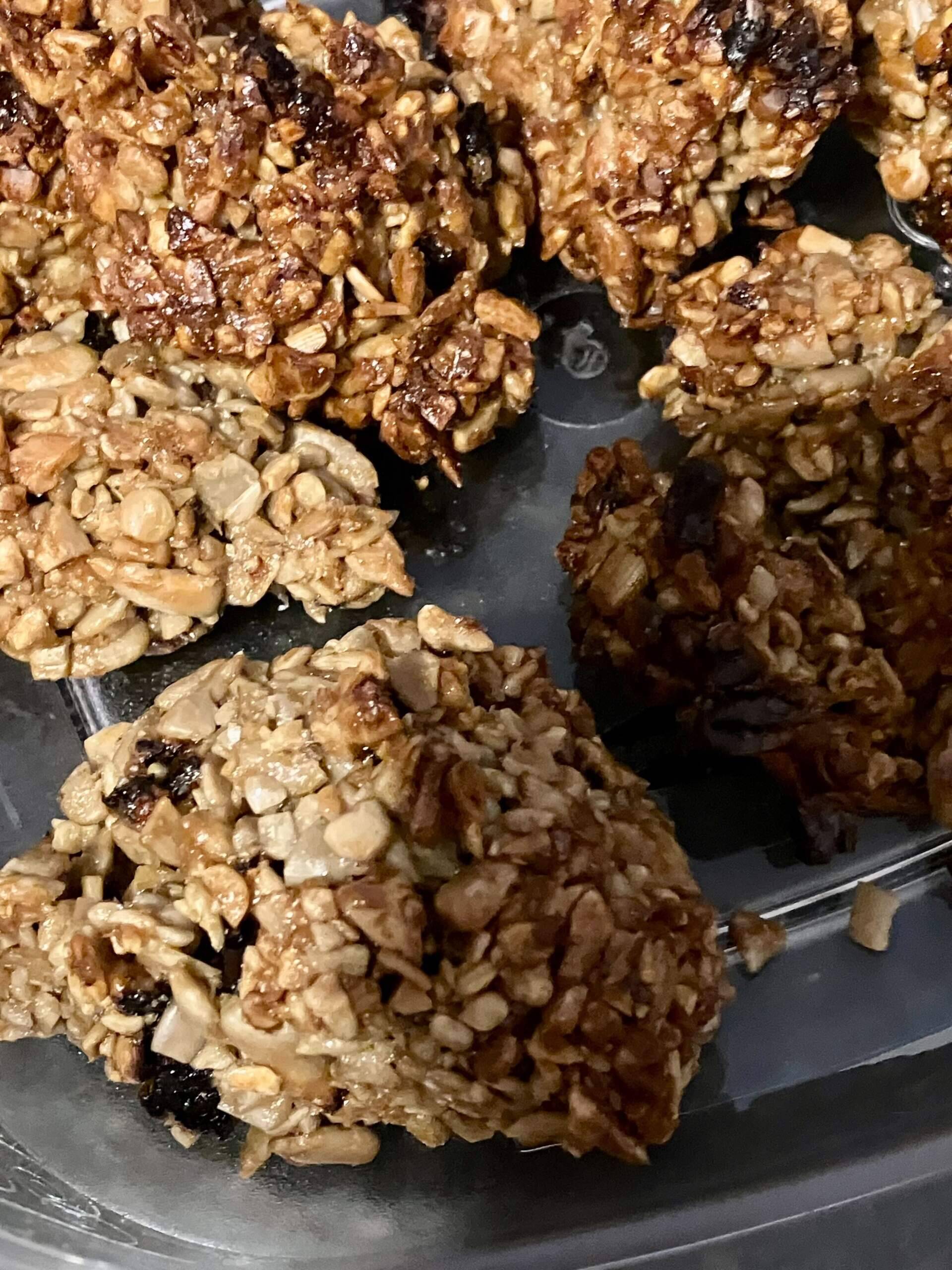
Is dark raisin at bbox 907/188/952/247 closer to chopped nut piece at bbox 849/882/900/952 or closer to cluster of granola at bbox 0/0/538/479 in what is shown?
cluster of granola at bbox 0/0/538/479

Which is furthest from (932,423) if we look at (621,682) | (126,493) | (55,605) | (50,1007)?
(50,1007)

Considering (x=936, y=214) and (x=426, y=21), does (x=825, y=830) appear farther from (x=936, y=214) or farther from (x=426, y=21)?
(x=426, y=21)

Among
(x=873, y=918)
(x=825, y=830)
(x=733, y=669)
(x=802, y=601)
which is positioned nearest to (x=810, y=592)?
(x=802, y=601)

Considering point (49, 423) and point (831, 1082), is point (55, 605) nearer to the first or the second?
point (49, 423)

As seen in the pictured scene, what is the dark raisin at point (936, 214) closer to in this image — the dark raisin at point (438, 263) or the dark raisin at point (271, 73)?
the dark raisin at point (438, 263)

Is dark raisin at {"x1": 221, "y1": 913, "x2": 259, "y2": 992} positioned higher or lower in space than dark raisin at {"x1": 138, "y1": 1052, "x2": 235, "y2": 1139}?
higher

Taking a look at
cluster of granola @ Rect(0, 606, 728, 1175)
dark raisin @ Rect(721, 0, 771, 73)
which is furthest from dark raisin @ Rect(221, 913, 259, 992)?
dark raisin @ Rect(721, 0, 771, 73)
